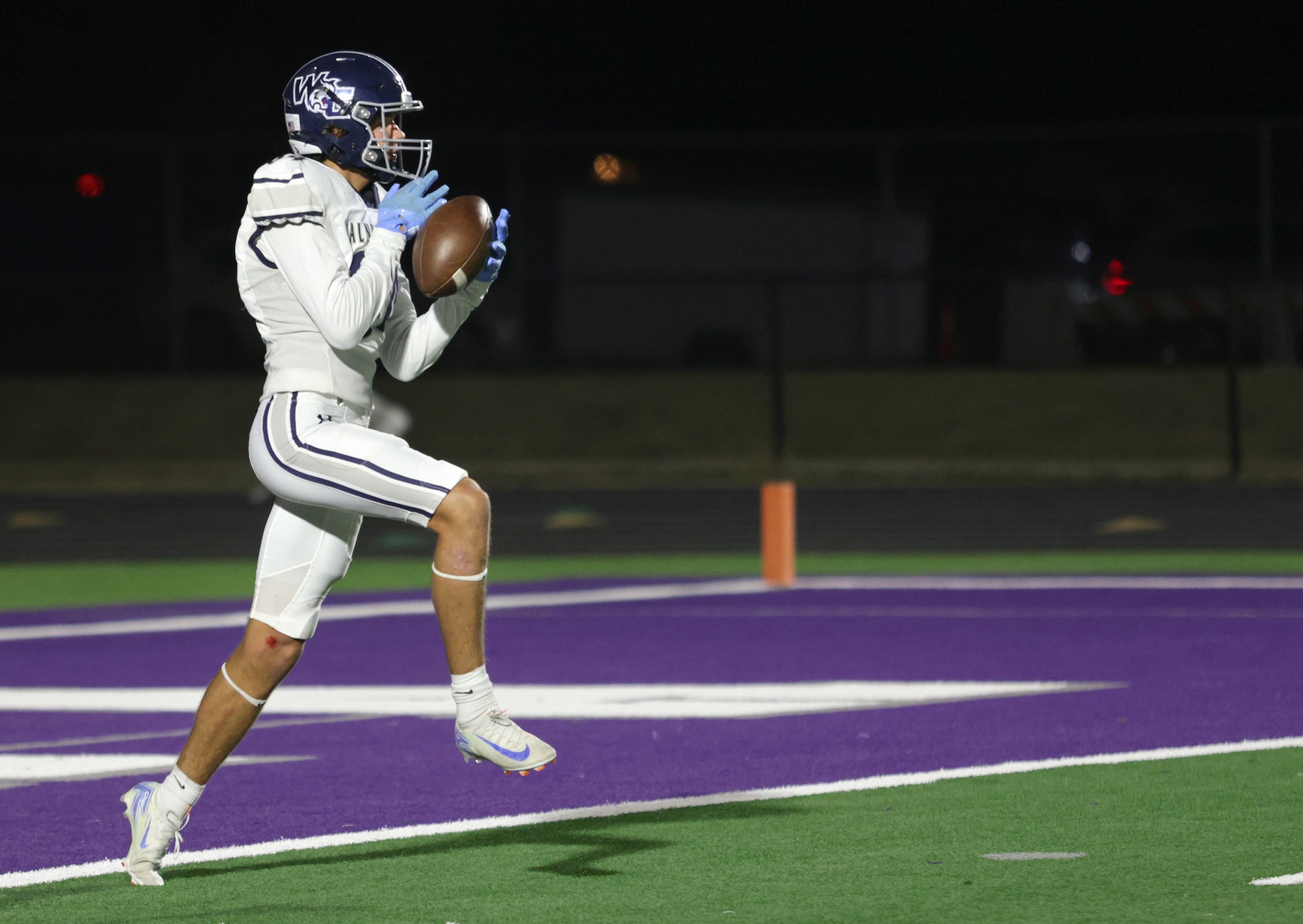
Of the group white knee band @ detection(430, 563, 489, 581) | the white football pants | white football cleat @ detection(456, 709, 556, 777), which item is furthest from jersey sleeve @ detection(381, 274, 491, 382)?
white football cleat @ detection(456, 709, 556, 777)

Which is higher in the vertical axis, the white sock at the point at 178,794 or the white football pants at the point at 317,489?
the white football pants at the point at 317,489

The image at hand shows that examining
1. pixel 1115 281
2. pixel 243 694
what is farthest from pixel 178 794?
pixel 1115 281

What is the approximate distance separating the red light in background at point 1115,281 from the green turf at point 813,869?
55.4ft

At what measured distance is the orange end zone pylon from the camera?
600 inches

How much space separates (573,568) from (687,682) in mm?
7028

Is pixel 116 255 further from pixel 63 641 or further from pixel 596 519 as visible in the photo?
pixel 63 641

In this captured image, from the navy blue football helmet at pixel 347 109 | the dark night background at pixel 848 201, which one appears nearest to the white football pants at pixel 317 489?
the navy blue football helmet at pixel 347 109

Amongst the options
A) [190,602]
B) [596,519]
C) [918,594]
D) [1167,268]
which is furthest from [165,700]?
[1167,268]

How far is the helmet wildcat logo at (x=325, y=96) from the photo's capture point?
649 centimetres

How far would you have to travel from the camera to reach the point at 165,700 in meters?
10.2

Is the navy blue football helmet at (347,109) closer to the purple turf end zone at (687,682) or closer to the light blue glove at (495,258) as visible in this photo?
the light blue glove at (495,258)

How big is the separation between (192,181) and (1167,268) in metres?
10.9

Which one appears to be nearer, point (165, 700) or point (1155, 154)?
point (165, 700)

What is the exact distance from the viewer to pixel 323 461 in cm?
616
